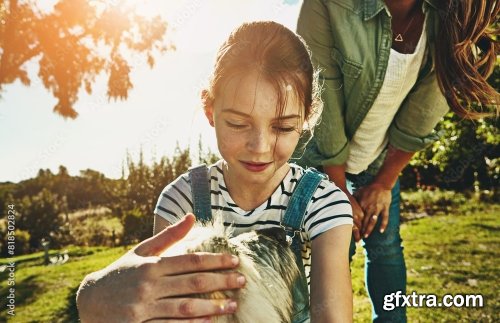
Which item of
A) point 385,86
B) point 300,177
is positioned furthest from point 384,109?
point 300,177

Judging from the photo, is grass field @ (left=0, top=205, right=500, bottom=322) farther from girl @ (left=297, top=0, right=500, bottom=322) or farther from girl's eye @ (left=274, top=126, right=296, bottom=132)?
girl's eye @ (left=274, top=126, right=296, bottom=132)

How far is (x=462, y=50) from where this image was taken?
2.55 m

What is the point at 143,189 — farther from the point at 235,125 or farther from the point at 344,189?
the point at 235,125

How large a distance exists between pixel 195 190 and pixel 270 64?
0.67 m

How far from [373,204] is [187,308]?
1693mm

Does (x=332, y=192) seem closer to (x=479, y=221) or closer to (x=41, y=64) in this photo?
(x=41, y=64)

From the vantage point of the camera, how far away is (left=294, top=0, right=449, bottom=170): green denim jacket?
2.60 m

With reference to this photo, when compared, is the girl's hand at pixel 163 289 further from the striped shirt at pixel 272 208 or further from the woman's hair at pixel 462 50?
the woman's hair at pixel 462 50

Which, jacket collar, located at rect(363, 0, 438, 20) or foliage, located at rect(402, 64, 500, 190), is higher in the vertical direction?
foliage, located at rect(402, 64, 500, 190)

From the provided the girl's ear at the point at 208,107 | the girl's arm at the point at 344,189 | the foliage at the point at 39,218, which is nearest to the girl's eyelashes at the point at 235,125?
the girl's ear at the point at 208,107

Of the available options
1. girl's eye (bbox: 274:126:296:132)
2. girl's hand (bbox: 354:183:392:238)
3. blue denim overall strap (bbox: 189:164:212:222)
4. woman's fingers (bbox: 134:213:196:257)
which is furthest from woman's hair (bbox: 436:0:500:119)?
woman's fingers (bbox: 134:213:196:257)

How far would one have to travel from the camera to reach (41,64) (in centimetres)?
764

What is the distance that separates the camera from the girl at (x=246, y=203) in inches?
58.9

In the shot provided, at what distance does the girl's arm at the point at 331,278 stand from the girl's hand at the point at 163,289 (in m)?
0.52
